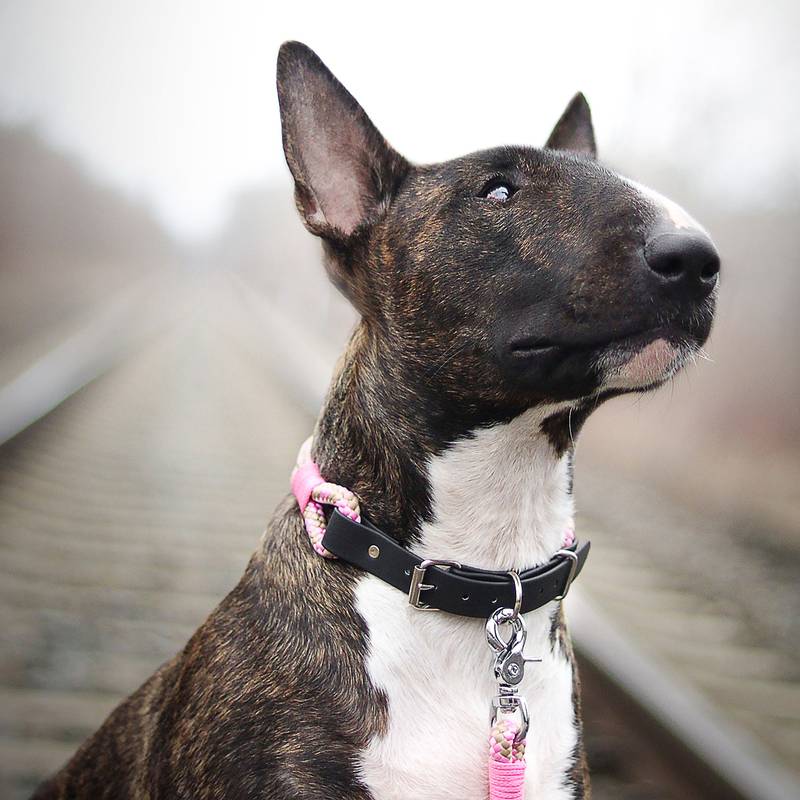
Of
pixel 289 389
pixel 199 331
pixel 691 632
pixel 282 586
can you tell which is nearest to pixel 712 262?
pixel 282 586

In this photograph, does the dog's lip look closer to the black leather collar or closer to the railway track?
the black leather collar

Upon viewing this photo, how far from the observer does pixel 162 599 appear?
14.3 ft

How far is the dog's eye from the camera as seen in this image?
2.20 metres

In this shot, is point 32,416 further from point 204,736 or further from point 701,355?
point 701,355

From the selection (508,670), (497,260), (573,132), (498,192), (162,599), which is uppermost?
(573,132)

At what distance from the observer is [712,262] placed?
191 centimetres

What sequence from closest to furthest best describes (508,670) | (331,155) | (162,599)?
(508,670), (331,155), (162,599)

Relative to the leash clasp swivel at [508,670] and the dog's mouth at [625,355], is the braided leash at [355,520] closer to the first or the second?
the leash clasp swivel at [508,670]

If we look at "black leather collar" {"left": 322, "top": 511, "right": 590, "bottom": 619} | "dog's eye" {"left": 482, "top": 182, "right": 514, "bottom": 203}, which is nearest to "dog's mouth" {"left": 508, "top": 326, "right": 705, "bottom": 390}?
"dog's eye" {"left": 482, "top": 182, "right": 514, "bottom": 203}

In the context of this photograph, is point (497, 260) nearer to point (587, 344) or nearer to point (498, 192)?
point (498, 192)

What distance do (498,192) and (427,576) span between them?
86 centimetres

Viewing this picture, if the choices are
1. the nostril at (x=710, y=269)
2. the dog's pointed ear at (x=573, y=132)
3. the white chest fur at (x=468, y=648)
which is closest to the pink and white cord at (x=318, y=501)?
the white chest fur at (x=468, y=648)

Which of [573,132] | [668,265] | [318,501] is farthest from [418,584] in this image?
[573,132]

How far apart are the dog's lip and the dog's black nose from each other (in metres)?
0.10
